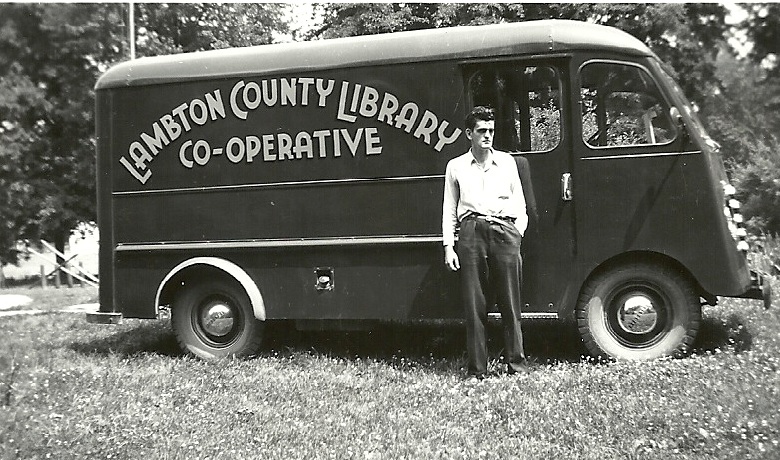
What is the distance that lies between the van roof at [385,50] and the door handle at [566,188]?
103 centimetres

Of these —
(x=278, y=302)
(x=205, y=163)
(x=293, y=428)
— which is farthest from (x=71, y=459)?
(x=205, y=163)

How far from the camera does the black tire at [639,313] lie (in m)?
6.01

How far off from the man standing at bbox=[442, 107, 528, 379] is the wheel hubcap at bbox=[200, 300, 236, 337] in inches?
94.9

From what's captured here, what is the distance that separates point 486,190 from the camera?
5805mm

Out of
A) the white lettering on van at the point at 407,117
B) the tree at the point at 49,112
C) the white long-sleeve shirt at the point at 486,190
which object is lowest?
the white long-sleeve shirt at the point at 486,190

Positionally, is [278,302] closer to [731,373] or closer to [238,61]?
[238,61]

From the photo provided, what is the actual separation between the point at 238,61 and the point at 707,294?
455cm

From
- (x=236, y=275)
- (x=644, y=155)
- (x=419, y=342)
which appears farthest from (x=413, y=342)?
(x=644, y=155)

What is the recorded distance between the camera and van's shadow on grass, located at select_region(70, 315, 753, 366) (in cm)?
662

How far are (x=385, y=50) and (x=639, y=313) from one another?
307 cm

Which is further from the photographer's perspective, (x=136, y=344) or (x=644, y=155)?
(x=136, y=344)

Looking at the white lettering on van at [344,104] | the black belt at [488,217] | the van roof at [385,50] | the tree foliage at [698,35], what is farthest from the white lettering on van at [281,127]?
the tree foliage at [698,35]

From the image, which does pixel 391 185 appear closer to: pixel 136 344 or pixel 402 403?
pixel 402 403

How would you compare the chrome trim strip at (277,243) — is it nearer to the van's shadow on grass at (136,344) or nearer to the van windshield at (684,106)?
the van's shadow on grass at (136,344)
